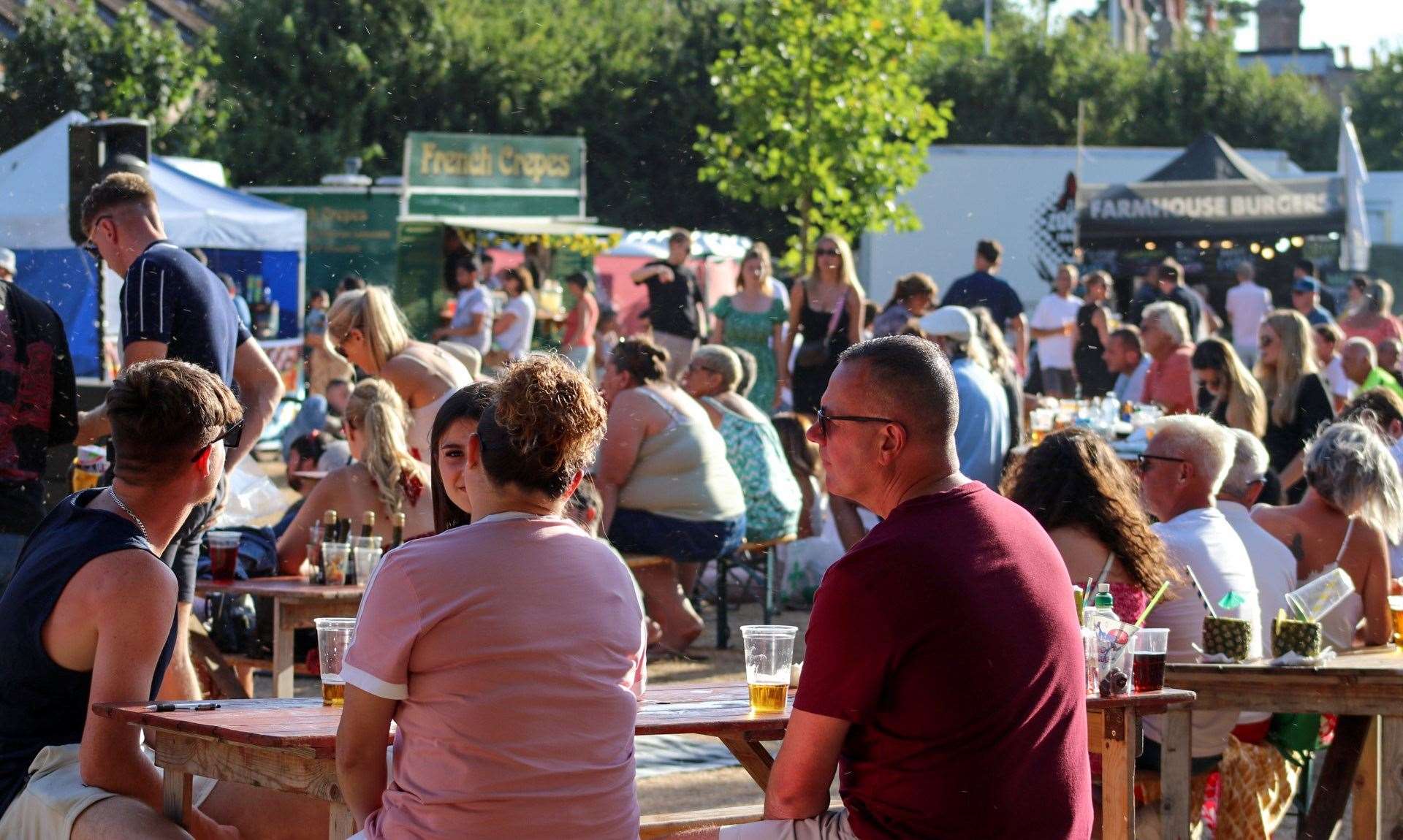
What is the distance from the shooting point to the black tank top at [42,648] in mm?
3084

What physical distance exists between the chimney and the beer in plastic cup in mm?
80110

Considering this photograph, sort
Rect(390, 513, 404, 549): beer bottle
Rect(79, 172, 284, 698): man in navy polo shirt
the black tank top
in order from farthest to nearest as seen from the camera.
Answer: Rect(390, 513, 404, 549): beer bottle
Rect(79, 172, 284, 698): man in navy polo shirt
the black tank top

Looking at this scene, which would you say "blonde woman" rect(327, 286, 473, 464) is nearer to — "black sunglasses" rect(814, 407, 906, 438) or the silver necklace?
the silver necklace

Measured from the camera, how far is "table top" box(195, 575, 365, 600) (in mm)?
5324

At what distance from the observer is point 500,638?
265cm

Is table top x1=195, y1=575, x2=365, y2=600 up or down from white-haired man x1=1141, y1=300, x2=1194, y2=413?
down

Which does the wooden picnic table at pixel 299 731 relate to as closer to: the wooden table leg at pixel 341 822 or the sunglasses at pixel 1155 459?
the wooden table leg at pixel 341 822

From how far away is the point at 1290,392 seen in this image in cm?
862

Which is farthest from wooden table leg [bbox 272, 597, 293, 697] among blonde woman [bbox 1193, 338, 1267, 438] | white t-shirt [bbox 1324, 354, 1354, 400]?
white t-shirt [bbox 1324, 354, 1354, 400]

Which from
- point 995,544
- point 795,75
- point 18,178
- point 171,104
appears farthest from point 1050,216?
point 995,544

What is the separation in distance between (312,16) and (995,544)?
115 ft

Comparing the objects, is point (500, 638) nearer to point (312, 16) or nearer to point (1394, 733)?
point (1394, 733)

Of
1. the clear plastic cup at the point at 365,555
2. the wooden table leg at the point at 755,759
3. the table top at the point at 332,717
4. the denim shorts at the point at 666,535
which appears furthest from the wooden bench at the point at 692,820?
the denim shorts at the point at 666,535

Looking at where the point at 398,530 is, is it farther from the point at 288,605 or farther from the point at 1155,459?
the point at 1155,459
